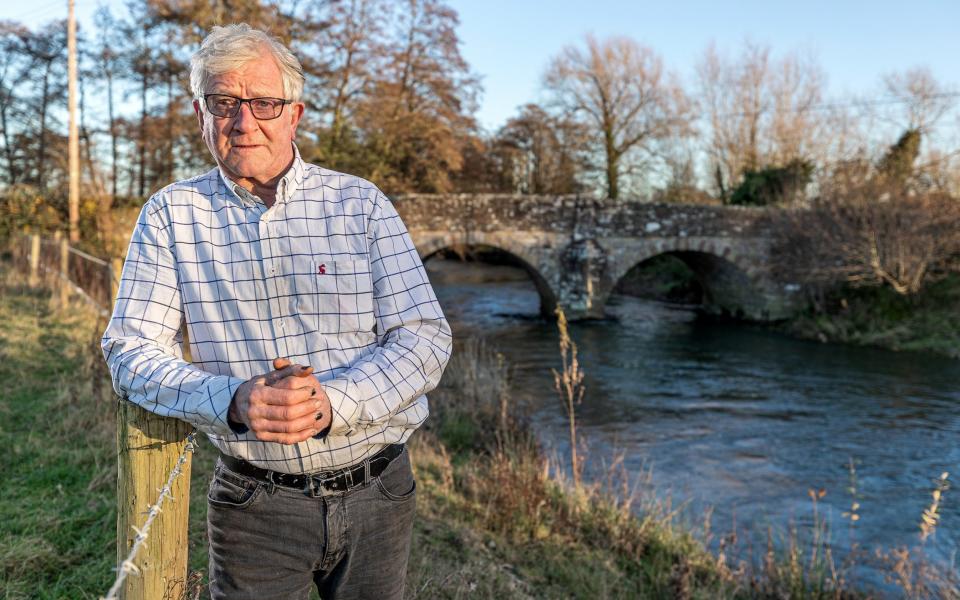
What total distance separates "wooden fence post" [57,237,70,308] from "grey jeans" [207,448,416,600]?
29.3 feet

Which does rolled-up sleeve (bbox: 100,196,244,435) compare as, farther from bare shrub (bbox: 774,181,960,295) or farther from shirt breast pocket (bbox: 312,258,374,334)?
bare shrub (bbox: 774,181,960,295)

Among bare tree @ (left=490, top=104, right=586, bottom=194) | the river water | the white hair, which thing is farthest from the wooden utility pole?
bare tree @ (left=490, top=104, right=586, bottom=194)

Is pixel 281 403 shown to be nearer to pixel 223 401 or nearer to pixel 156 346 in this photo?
pixel 223 401

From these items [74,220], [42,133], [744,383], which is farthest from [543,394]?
[42,133]

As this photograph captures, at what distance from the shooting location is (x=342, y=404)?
4.34ft

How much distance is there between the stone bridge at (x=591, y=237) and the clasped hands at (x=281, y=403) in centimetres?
1347

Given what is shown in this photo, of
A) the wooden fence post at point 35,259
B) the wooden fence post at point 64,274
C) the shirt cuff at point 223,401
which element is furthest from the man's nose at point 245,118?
the wooden fence post at point 35,259

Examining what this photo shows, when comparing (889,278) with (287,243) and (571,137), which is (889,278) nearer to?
(571,137)

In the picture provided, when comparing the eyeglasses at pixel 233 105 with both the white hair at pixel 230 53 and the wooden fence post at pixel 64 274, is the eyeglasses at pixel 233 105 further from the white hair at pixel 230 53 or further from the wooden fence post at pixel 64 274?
the wooden fence post at pixel 64 274

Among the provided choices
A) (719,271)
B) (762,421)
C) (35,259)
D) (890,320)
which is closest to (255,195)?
(762,421)

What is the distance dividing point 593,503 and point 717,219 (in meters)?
13.0

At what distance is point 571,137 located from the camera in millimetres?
24094

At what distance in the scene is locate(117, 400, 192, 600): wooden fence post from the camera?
141 cm

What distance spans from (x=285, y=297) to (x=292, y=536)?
517 mm
